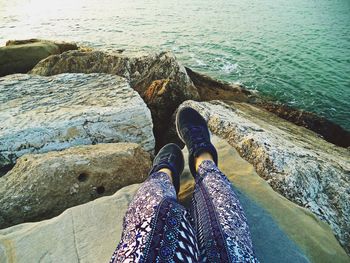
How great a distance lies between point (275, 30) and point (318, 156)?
40.7 ft

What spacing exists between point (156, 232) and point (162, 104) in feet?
10.1

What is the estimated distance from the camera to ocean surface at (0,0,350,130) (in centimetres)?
877

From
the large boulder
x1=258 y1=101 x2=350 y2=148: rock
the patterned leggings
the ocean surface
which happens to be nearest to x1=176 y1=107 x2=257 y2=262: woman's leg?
the patterned leggings

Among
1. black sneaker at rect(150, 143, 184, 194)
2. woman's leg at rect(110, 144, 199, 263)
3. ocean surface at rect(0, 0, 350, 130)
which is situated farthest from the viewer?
ocean surface at rect(0, 0, 350, 130)

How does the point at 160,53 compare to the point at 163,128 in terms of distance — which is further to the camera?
the point at 160,53

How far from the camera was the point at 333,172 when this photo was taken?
10.7 ft

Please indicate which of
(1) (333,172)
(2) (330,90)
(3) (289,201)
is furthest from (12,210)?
(2) (330,90)

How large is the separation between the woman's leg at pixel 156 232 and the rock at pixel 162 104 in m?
2.51

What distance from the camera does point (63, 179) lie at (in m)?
2.84

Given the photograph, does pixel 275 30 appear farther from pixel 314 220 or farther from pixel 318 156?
pixel 314 220

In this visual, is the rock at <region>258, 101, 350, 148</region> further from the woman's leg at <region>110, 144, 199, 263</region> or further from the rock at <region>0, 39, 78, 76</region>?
the rock at <region>0, 39, 78, 76</region>

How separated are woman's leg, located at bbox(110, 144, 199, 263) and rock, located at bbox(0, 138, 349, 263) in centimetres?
48

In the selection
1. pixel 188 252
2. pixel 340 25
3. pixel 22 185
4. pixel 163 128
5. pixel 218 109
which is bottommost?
pixel 340 25

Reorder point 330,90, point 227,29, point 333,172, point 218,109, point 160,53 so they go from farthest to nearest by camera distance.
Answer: point 227,29, point 330,90, point 160,53, point 218,109, point 333,172
